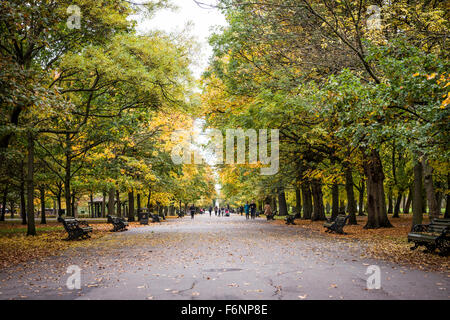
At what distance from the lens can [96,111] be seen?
56.6 ft

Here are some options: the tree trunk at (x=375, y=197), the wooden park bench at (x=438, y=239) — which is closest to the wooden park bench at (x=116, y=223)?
the tree trunk at (x=375, y=197)

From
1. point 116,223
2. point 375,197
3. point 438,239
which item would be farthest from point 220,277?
point 375,197

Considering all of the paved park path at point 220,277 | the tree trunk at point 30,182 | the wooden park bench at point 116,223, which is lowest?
the wooden park bench at point 116,223

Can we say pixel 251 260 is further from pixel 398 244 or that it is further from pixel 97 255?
pixel 398 244

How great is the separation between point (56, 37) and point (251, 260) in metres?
11.6
